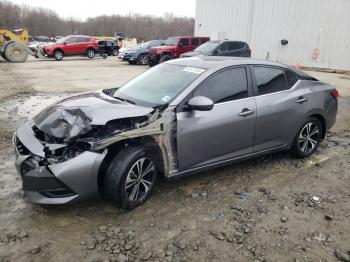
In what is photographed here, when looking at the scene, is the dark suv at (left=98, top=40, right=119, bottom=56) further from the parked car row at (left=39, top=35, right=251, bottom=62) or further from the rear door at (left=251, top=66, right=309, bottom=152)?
the rear door at (left=251, top=66, right=309, bottom=152)

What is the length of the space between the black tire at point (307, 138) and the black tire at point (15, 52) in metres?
19.9

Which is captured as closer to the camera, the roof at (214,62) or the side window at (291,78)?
the roof at (214,62)

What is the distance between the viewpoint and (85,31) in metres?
94.1

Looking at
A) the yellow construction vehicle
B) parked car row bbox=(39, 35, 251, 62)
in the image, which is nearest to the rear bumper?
A: parked car row bbox=(39, 35, 251, 62)

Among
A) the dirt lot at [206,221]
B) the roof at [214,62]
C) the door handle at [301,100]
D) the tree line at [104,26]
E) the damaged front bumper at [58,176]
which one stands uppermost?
the tree line at [104,26]

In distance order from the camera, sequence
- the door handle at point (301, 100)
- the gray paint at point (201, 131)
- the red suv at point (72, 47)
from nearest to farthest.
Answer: the gray paint at point (201, 131)
the door handle at point (301, 100)
the red suv at point (72, 47)

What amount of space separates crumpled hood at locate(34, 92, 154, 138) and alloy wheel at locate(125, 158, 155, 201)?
1.73 feet

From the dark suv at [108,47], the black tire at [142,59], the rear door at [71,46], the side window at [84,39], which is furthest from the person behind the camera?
the dark suv at [108,47]

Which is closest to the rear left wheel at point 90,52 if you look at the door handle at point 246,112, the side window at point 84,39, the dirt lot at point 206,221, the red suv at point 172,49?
the side window at point 84,39

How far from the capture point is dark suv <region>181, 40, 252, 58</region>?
15.6m

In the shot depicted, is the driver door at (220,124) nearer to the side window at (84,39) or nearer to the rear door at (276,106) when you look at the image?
the rear door at (276,106)

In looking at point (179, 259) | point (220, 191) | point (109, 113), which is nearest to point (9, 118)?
point (109, 113)

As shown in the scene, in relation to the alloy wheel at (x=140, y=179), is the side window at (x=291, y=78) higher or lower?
higher

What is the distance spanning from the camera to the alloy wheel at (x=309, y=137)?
4.85 m
